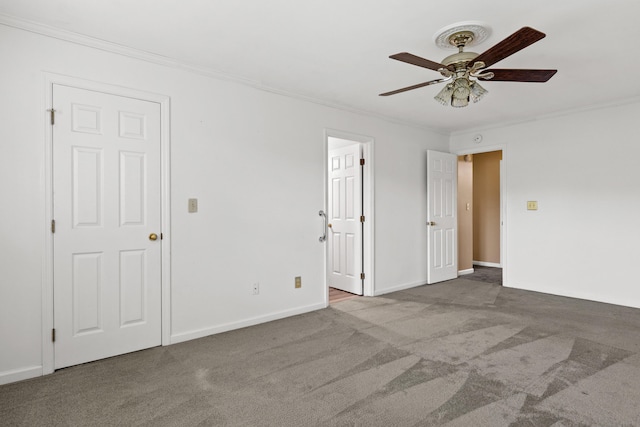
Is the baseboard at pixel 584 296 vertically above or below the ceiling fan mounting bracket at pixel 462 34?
A: below

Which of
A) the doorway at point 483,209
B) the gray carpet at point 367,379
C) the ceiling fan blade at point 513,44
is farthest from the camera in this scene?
the doorway at point 483,209

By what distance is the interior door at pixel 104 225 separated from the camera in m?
2.53

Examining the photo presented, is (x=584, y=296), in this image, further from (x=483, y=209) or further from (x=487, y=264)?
(x=483, y=209)

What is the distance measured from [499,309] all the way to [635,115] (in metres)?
2.76

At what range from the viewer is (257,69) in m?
3.18

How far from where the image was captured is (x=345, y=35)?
8.41ft

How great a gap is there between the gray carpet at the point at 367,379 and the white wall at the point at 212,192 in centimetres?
32

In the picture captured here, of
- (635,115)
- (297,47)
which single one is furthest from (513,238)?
(297,47)

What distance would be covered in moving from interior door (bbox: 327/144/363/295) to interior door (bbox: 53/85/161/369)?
7.45ft

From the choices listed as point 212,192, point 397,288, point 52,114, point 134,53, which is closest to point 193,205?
point 212,192

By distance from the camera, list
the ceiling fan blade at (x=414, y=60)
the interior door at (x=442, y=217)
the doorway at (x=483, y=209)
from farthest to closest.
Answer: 1. the doorway at (x=483, y=209)
2. the interior door at (x=442, y=217)
3. the ceiling fan blade at (x=414, y=60)

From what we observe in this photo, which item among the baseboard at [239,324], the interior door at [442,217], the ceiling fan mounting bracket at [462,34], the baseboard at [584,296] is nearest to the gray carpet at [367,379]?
the baseboard at [239,324]

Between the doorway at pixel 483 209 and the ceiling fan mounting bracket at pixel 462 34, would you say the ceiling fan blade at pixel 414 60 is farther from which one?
the doorway at pixel 483 209

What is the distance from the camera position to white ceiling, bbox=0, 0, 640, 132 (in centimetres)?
221
